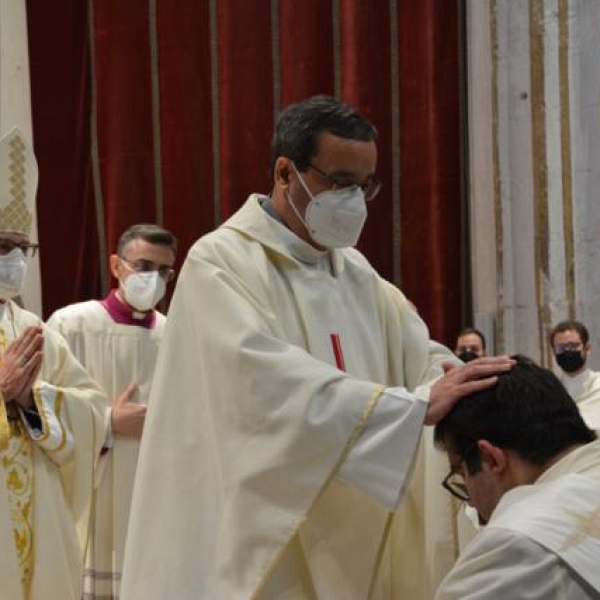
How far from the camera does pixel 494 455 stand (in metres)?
2.20

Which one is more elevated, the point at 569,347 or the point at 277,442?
the point at 277,442

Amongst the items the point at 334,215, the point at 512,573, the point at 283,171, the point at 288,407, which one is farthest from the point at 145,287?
the point at 512,573

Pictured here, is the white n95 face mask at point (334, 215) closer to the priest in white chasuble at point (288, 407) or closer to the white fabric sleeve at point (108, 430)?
the priest in white chasuble at point (288, 407)

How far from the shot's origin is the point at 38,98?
8.12 m

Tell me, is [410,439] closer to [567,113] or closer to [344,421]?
[344,421]

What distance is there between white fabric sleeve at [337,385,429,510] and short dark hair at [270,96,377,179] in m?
0.64

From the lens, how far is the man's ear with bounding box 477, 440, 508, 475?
220cm

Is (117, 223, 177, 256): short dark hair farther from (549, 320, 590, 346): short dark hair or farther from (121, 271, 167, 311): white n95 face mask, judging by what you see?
(549, 320, 590, 346): short dark hair

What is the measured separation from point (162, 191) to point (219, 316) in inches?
204

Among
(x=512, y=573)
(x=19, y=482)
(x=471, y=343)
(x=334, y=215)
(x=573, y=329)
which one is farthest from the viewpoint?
(x=471, y=343)

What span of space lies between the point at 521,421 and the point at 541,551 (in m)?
0.32

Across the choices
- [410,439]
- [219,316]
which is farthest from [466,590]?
[219,316]

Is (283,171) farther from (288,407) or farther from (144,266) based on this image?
(144,266)

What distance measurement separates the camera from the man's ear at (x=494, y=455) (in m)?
2.20
